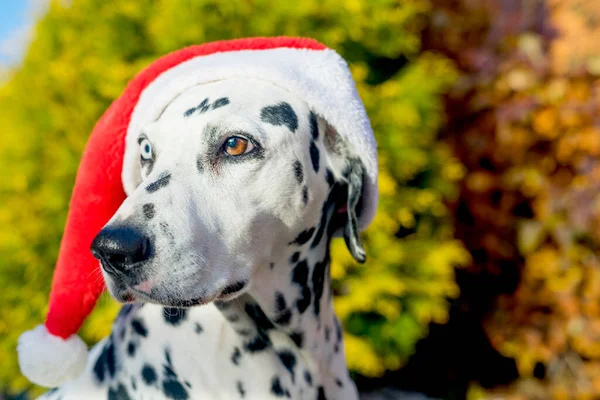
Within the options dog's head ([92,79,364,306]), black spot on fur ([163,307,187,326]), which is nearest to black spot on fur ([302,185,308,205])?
dog's head ([92,79,364,306])

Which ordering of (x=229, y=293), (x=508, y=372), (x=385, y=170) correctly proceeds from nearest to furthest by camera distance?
(x=229, y=293)
(x=385, y=170)
(x=508, y=372)

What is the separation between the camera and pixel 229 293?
1748 mm

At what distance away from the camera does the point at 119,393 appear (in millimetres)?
1917

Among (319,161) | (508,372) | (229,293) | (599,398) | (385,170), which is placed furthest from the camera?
(508,372)

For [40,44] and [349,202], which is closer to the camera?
[349,202]

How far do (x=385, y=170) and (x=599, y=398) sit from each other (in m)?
2.73

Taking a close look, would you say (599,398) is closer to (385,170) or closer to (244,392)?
(385,170)

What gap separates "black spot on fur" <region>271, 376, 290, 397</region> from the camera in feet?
6.16

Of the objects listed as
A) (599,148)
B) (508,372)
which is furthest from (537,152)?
(508,372)

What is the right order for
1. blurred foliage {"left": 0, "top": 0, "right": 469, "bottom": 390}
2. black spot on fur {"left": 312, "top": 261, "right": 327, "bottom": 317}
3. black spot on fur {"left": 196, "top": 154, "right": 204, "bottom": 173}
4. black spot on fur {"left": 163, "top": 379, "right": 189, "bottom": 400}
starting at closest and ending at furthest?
black spot on fur {"left": 196, "top": 154, "right": 204, "bottom": 173} < black spot on fur {"left": 163, "top": 379, "right": 189, "bottom": 400} < black spot on fur {"left": 312, "top": 261, "right": 327, "bottom": 317} < blurred foliage {"left": 0, "top": 0, "right": 469, "bottom": 390}

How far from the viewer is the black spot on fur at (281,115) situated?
5.98ft

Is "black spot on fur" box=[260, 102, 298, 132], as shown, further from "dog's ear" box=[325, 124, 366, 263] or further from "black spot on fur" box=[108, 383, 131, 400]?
"black spot on fur" box=[108, 383, 131, 400]

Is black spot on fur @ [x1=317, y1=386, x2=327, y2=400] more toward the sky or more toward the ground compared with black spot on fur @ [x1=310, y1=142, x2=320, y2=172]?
more toward the ground

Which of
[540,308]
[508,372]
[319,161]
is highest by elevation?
[319,161]
